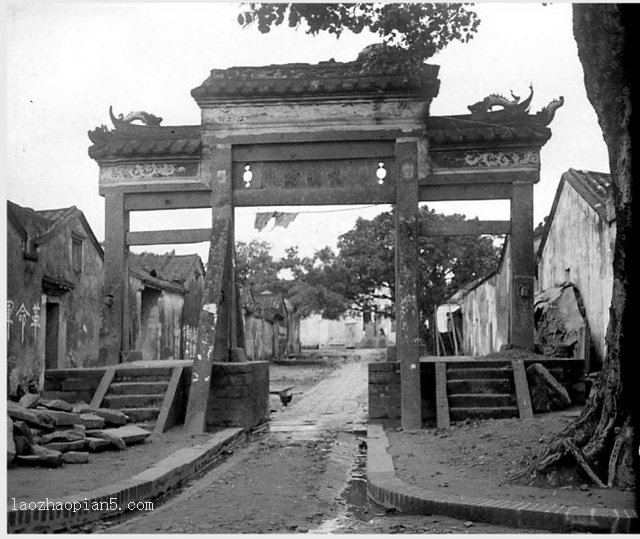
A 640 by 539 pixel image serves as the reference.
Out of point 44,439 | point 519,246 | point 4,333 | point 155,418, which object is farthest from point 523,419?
point 4,333

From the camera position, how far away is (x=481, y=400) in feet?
35.3

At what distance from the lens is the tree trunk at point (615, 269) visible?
20.4 ft

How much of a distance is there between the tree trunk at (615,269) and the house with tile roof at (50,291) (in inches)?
370

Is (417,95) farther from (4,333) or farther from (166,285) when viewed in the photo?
(166,285)

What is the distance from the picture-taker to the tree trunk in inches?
244

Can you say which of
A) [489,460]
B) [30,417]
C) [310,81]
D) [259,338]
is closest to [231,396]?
[30,417]

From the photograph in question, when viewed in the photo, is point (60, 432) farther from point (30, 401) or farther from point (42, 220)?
point (42, 220)

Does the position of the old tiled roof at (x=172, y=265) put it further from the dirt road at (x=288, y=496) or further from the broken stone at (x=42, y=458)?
the broken stone at (x=42, y=458)

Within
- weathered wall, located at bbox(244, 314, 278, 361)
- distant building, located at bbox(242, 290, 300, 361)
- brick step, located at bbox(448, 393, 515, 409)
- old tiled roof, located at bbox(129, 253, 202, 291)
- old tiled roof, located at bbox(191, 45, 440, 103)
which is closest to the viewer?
brick step, located at bbox(448, 393, 515, 409)

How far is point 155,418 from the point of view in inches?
413

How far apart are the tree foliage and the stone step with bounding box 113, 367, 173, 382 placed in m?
5.62

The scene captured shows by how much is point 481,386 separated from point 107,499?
20.3 feet

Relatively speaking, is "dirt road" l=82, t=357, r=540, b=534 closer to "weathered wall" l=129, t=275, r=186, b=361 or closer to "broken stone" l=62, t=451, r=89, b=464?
"broken stone" l=62, t=451, r=89, b=464

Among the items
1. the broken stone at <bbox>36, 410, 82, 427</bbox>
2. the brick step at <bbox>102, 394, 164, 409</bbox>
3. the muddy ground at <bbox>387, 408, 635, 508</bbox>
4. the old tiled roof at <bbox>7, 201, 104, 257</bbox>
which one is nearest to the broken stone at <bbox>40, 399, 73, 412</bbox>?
the broken stone at <bbox>36, 410, 82, 427</bbox>
